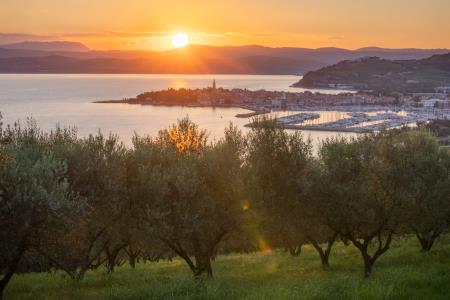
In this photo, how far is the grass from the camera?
15906mm

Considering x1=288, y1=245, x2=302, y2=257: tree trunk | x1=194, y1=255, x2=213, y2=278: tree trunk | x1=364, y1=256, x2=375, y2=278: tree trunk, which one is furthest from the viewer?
x1=288, y1=245, x2=302, y2=257: tree trunk

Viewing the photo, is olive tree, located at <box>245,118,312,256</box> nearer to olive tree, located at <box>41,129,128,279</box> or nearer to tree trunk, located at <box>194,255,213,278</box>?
tree trunk, located at <box>194,255,213,278</box>

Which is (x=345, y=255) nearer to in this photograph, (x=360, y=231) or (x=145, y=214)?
(x=360, y=231)

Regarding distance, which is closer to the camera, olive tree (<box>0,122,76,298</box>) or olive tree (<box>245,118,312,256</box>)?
olive tree (<box>0,122,76,298</box>)

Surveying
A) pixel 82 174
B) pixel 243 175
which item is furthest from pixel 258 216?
pixel 82 174

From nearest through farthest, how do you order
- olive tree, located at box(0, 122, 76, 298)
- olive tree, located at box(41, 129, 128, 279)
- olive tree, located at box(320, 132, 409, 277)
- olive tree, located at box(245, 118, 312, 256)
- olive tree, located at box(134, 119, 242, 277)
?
olive tree, located at box(0, 122, 76, 298), olive tree, located at box(41, 129, 128, 279), olive tree, located at box(134, 119, 242, 277), olive tree, located at box(320, 132, 409, 277), olive tree, located at box(245, 118, 312, 256)

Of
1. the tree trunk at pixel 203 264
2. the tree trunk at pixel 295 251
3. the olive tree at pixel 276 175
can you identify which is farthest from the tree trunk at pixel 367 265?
the tree trunk at pixel 295 251

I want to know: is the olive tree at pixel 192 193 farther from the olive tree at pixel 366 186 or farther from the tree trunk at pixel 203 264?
the olive tree at pixel 366 186

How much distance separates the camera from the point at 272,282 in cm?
1916

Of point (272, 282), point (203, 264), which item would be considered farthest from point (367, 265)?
point (203, 264)

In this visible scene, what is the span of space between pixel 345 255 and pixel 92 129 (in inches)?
4427

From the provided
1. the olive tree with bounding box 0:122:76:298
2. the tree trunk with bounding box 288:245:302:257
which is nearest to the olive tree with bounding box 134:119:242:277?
the olive tree with bounding box 0:122:76:298

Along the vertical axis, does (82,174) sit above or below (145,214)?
above

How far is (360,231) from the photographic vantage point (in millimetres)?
19188
